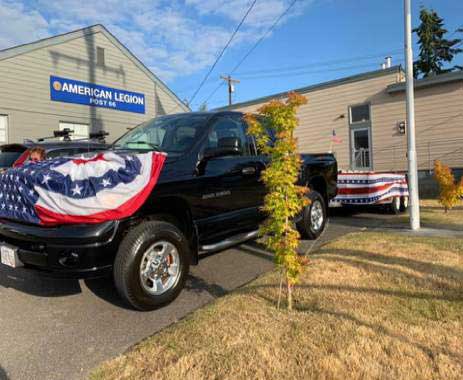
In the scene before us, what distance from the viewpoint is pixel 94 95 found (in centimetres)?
1471

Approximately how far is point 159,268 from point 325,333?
1.58 m

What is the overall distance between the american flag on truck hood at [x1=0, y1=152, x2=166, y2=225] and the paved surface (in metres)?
0.92

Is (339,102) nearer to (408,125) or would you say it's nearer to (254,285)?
(408,125)

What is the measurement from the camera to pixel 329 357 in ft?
8.23

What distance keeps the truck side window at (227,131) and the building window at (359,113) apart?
13.6 metres

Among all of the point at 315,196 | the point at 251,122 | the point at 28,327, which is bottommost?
the point at 28,327

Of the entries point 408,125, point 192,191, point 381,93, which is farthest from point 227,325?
point 381,93

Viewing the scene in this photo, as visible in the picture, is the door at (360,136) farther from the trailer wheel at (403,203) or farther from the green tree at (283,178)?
the green tree at (283,178)

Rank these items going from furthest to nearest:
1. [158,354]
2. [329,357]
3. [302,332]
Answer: [302,332]
[158,354]
[329,357]

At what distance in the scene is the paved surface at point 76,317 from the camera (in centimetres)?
275

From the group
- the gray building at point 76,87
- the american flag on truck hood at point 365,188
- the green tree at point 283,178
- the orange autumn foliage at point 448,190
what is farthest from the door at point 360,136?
the green tree at point 283,178

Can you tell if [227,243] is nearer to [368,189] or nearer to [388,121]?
[368,189]

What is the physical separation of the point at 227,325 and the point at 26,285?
2.63 metres

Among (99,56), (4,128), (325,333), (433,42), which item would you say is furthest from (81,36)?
(433,42)
